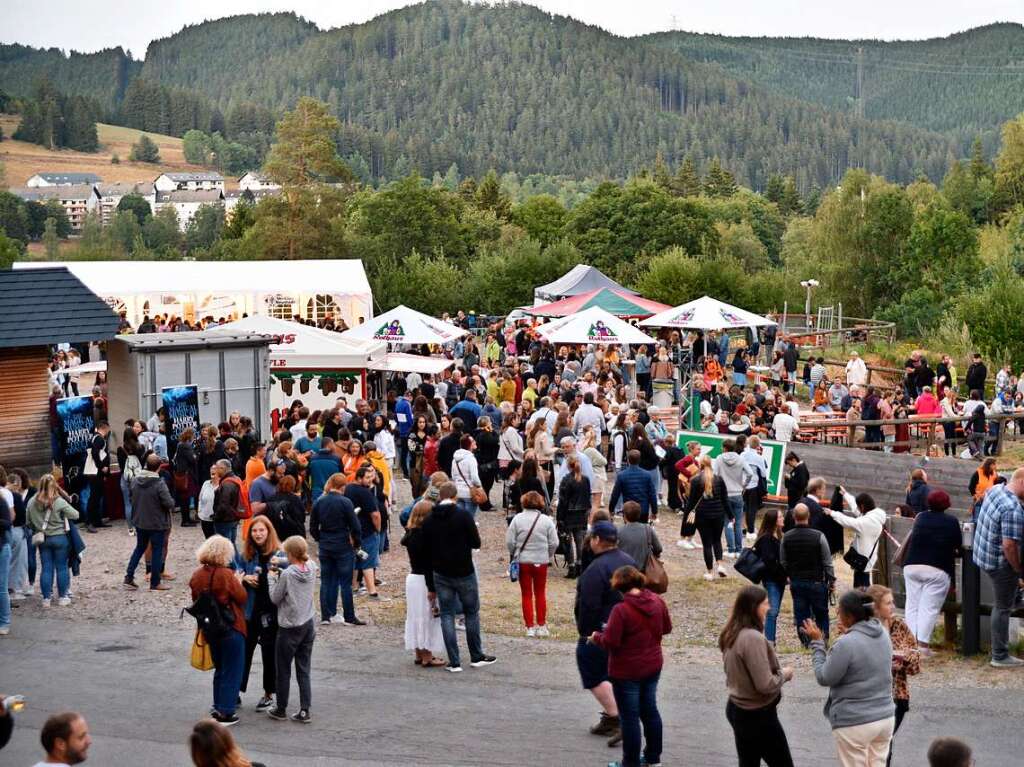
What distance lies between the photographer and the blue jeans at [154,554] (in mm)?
12672

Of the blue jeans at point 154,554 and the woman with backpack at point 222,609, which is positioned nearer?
the woman with backpack at point 222,609

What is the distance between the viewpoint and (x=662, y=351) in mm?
25094

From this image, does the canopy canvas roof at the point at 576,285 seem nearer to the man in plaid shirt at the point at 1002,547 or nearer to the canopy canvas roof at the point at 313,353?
the canopy canvas roof at the point at 313,353

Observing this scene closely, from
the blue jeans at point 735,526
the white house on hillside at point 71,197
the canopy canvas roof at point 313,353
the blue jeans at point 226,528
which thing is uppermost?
the white house on hillside at point 71,197

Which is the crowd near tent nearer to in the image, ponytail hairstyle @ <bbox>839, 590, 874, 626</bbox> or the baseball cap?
the baseball cap

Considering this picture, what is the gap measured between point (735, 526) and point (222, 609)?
7.26m

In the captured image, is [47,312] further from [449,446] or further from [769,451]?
[769,451]

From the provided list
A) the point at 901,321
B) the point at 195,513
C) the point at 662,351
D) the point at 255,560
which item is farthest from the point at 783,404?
the point at 901,321

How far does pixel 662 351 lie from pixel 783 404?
15.5ft

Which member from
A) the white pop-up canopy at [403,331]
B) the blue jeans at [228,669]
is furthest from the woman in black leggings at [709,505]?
the white pop-up canopy at [403,331]

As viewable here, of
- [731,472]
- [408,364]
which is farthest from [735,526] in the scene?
[408,364]

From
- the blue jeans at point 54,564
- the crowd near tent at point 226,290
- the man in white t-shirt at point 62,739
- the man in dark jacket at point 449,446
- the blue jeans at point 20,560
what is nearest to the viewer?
the man in white t-shirt at point 62,739

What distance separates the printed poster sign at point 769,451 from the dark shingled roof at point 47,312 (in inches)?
319

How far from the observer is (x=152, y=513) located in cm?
1247
